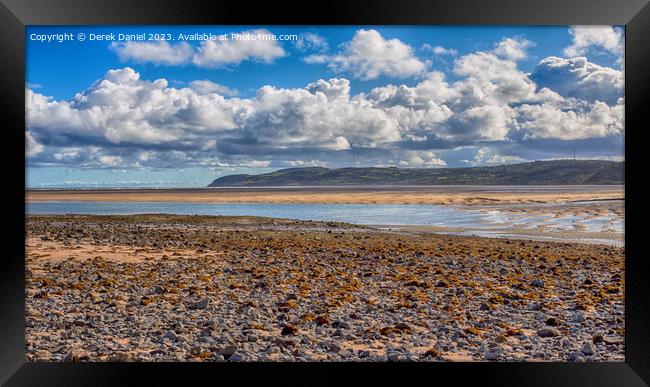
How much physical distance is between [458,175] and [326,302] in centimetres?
3069

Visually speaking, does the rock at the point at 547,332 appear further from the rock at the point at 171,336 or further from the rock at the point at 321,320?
the rock at the point at 171,336

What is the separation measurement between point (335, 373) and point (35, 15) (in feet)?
16.5

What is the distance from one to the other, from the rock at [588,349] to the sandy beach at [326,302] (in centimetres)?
3

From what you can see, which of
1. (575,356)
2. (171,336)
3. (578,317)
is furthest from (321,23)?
(578,317)

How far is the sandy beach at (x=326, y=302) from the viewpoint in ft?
22.9

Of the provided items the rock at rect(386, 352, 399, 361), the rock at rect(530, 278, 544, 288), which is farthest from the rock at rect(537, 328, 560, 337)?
the rock at rect(386, 352, 399, 361)

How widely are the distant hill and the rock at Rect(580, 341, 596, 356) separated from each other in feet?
87.9

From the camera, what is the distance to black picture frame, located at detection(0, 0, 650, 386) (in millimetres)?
5316

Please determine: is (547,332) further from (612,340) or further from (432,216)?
(432,216)

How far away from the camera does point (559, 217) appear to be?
2184 centimetres

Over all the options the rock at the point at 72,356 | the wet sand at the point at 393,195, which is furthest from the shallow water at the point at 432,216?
the rock at the point at 72,356

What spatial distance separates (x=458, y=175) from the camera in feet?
124

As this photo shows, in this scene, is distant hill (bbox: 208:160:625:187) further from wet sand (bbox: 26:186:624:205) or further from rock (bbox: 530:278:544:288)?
rock (bbox: 530:278:544:288)

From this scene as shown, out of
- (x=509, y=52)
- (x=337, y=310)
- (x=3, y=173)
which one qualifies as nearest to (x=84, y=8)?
(x=3, y=173)
